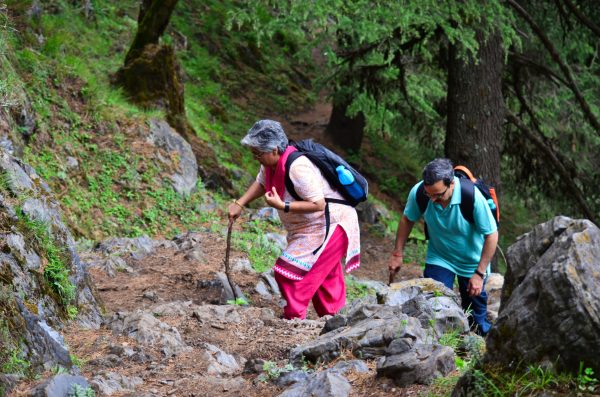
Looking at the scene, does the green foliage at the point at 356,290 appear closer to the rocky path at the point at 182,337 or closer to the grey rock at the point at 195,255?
the rocky path at the point at 182,337

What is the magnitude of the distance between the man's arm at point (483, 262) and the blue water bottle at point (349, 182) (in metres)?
1.08

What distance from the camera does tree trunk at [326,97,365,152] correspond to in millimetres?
18547

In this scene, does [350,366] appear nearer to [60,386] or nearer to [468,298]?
[60,386]

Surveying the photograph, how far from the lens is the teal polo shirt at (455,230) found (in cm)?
592

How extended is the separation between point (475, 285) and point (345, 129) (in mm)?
12840

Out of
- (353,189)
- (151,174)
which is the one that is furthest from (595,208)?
(353,189)

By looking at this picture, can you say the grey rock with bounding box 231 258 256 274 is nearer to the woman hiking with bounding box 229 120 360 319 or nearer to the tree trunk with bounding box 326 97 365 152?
the woman hiking with bounding box 229 120 360 319

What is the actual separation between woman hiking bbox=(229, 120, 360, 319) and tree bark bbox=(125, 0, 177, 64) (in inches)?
261

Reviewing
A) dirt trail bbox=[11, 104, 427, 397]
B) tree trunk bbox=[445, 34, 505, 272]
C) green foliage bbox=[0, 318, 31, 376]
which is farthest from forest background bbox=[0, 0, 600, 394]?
green foliage bbox=[0, 318, 31, 376]

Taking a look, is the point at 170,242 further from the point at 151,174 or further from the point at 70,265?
the point at 70,265

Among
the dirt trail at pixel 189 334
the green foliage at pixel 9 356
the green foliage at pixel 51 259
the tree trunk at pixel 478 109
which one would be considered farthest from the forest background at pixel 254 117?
the green foliage at pixel 9 356

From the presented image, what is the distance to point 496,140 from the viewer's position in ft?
35.3

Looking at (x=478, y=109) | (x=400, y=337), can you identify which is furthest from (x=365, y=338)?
(x=478, y=109)

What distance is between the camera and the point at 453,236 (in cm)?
624
